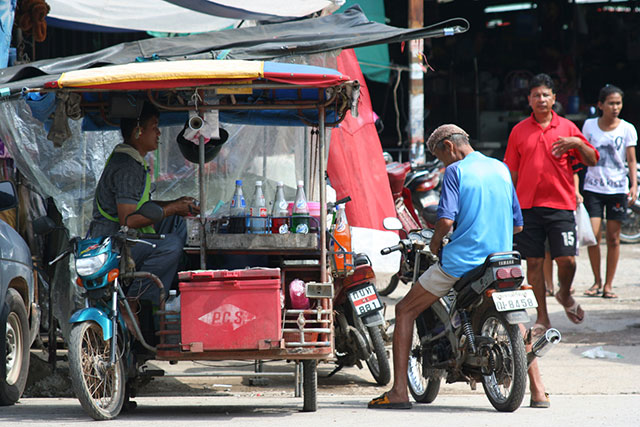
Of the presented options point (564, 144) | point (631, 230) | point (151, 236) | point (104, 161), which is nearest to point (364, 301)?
point (151, 236)

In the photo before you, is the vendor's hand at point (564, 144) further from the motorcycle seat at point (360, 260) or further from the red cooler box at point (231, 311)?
the red cooler box at point (231, 311)

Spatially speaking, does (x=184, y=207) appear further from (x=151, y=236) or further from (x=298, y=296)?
(x=298, y=296)

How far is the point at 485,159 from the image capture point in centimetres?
569

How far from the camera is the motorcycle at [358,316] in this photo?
20.7 ft

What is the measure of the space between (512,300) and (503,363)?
1.24ft

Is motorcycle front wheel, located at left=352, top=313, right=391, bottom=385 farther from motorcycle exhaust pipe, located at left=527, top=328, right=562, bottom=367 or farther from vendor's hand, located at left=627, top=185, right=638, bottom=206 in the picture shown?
vendor's hand, located at left=627, top=185, right=638, bottom=206

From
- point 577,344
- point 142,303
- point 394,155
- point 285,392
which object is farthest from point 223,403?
point 394,155

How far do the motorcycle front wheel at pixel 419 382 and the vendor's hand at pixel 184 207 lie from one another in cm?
165

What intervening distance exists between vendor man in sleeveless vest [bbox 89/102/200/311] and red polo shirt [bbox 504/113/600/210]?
3196 mm

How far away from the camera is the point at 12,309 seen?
5957mm

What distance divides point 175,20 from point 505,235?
6.09 metres

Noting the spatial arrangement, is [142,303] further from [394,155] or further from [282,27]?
[394,155]

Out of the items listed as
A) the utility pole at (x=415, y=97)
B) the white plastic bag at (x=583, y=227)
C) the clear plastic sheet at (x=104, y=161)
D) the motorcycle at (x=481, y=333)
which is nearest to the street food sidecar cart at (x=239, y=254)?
the motorcycle at (x=481, y=333)

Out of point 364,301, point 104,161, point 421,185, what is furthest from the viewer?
point 421,185
